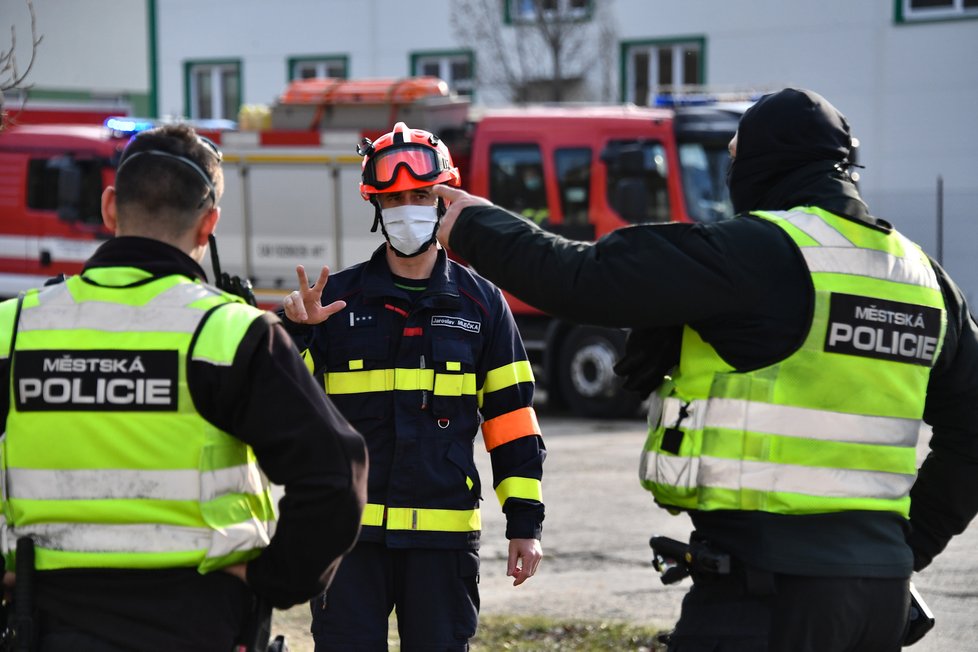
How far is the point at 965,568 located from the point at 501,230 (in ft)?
16.9

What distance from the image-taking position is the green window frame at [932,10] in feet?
63.2

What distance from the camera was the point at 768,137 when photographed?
3.29 m

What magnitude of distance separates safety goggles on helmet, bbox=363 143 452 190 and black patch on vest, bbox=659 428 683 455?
125cm

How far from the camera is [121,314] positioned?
9.21 ft

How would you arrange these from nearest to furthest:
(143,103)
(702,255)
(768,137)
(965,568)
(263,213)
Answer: (702,255), (768,137), (965,568), (263,213), (143,103)

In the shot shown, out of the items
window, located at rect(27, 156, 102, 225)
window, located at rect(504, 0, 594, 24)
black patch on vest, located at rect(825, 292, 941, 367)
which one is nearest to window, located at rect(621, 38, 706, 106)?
window, located at rect(504, 0, 594, 24)

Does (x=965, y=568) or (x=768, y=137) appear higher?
(x=768, y=137)

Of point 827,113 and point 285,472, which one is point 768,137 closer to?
point 827,113

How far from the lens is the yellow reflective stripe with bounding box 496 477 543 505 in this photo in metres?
4.11

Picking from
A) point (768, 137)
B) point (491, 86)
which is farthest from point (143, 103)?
point (768, 137)

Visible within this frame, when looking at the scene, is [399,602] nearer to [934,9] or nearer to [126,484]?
[126,484]

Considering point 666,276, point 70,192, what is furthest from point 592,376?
point 666,276

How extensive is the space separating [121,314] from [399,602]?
4.93 ft

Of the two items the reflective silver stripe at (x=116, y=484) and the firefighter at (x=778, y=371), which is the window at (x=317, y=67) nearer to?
the firefighter at (x=778, y=371)
